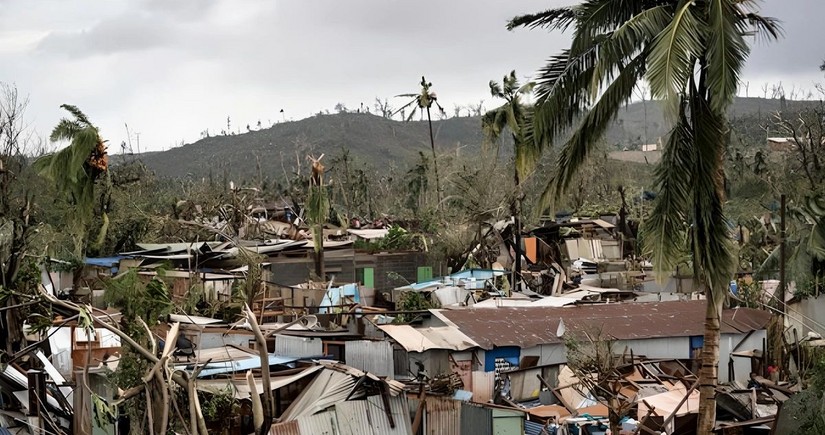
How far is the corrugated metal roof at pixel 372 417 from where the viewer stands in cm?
1418

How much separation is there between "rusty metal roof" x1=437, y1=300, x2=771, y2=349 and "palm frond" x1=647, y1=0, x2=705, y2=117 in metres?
8.07

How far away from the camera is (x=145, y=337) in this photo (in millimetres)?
13352

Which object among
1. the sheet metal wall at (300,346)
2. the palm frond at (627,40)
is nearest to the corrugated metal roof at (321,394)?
the sheet metal wall at (300,346)

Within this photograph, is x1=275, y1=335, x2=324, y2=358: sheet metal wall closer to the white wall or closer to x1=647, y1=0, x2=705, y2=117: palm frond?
the white wall

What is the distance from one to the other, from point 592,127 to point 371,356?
6.53m

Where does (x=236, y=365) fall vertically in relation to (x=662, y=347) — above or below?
above

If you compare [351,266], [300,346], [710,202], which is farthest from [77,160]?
[710,202]

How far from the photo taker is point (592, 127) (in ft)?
38.2

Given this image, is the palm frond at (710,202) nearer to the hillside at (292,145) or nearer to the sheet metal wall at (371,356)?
the sheet metal wall at (371,356)

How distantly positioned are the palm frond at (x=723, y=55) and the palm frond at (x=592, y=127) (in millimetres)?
1155

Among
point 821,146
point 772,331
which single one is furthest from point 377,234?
point 772,331

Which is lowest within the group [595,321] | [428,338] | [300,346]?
[300,346]

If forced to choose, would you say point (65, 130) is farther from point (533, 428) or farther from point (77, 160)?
point (533, 428)

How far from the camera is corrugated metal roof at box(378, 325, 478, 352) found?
1639 centimetres
